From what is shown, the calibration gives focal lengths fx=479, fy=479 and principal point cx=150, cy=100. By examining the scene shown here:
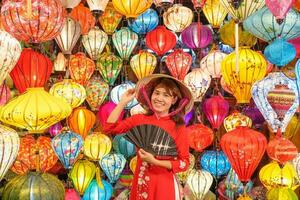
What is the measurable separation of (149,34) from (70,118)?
A: 95cm

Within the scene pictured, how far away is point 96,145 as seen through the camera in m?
3.89

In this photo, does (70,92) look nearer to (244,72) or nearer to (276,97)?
(244,72)

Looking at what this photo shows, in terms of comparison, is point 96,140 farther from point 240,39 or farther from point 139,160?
point 240,39

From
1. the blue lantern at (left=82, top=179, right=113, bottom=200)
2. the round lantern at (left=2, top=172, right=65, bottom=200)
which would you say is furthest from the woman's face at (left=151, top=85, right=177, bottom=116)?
the blue lantern at (left=82, top=179, right=113, bottom=200)

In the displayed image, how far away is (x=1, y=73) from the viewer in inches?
98.4

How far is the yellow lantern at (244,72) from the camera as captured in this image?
10.8 feet

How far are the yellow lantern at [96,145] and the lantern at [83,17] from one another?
86cm

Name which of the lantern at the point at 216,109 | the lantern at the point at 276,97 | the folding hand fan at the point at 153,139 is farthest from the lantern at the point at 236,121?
the folding hand fan at the point at 153,139

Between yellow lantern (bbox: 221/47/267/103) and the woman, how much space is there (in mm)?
481

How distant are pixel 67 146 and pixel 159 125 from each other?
1056 millimetres

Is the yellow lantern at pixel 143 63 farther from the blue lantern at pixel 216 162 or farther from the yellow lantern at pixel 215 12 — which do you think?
the blue lantern at pixel 216 162

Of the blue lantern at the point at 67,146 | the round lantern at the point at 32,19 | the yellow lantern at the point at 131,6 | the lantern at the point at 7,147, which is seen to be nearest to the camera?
the lantern at the point at 7,147

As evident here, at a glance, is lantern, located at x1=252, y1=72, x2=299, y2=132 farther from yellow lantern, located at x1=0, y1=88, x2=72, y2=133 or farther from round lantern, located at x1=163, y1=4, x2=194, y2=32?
yellow lantern, located at x1=0, y1=88, x2=72, y2=133

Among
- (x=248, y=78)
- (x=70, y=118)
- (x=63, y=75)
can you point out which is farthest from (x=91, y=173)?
(x=248, y=78)
